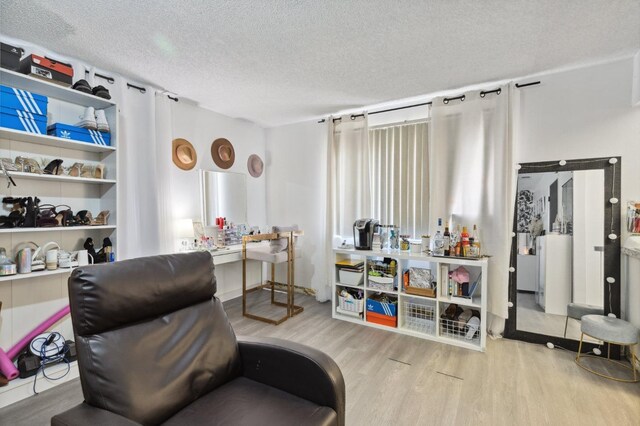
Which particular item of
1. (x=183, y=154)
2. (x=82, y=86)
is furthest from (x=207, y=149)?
(x=82, y=86)

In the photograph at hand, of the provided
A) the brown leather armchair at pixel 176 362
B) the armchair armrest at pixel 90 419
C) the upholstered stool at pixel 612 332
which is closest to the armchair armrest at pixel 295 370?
the brown leather armchair at pixel 176 362

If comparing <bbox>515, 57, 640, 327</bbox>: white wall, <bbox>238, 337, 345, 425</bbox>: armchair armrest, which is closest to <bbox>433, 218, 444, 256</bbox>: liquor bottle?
<bbox>515, 57, 640, 327</bbox>: white wall

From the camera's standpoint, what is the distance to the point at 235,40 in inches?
83.4

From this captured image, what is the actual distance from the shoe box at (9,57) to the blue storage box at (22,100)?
135mm

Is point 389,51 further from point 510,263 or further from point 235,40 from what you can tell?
point 510,263

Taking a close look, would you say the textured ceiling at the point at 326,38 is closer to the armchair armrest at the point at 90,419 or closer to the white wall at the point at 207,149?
the white wall at the point at 207,149

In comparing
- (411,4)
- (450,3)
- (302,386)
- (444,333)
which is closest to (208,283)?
(302,386)

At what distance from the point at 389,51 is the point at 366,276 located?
2099 mm

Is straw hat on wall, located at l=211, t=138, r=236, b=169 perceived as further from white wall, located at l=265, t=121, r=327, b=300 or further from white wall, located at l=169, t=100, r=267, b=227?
white wall, located at l=265, t=121, r=327, b=300

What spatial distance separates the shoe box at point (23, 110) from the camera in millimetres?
1923

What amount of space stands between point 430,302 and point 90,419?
2909 millimetres

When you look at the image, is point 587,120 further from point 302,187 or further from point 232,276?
point 232,276

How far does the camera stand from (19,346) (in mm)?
2092

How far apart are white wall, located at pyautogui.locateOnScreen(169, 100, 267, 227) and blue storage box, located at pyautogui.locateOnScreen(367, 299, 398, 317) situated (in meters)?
2.04
